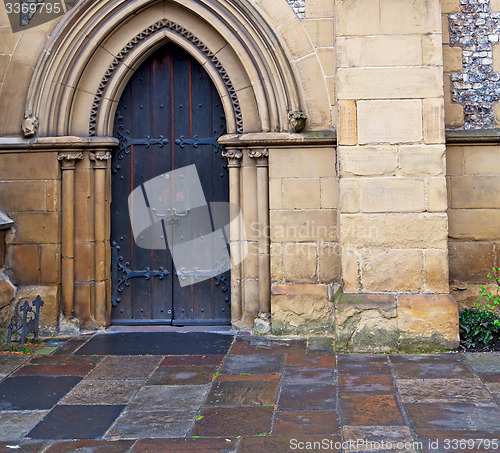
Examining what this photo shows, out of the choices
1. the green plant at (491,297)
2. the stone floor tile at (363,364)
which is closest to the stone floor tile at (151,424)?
the stone floor tile at (363,364)

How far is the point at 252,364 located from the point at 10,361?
5.82 ft

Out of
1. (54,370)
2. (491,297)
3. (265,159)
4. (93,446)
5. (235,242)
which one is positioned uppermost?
(265,159)

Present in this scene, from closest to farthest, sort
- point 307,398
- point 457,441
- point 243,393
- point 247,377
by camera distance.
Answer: point 457,441 → point 307,398 → point 243,393 → point 247,377

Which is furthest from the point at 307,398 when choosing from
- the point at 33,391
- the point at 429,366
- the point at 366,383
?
the point at 33,391

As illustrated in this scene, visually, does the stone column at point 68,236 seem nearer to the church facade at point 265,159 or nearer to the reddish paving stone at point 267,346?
the church facade at point 265,159

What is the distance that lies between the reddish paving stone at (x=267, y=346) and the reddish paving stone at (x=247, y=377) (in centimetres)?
56

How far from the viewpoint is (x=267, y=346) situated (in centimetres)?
469

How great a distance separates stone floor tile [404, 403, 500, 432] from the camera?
303 cm

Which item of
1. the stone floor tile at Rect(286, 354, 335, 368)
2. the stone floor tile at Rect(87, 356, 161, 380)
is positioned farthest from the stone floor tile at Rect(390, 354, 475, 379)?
the stone floor tile at Rect(87, 356, 161, 380)

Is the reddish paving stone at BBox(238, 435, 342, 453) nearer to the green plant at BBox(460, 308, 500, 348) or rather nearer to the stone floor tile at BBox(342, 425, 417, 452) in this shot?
the stone floor tile at BBox(342, 425, 417, 452)

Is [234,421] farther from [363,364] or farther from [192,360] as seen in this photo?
[363,364]

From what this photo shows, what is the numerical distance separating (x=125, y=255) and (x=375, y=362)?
97.4 inches

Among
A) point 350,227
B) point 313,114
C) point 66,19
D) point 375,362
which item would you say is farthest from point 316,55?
point 375,362

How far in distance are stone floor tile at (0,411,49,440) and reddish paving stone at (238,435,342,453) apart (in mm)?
1139
